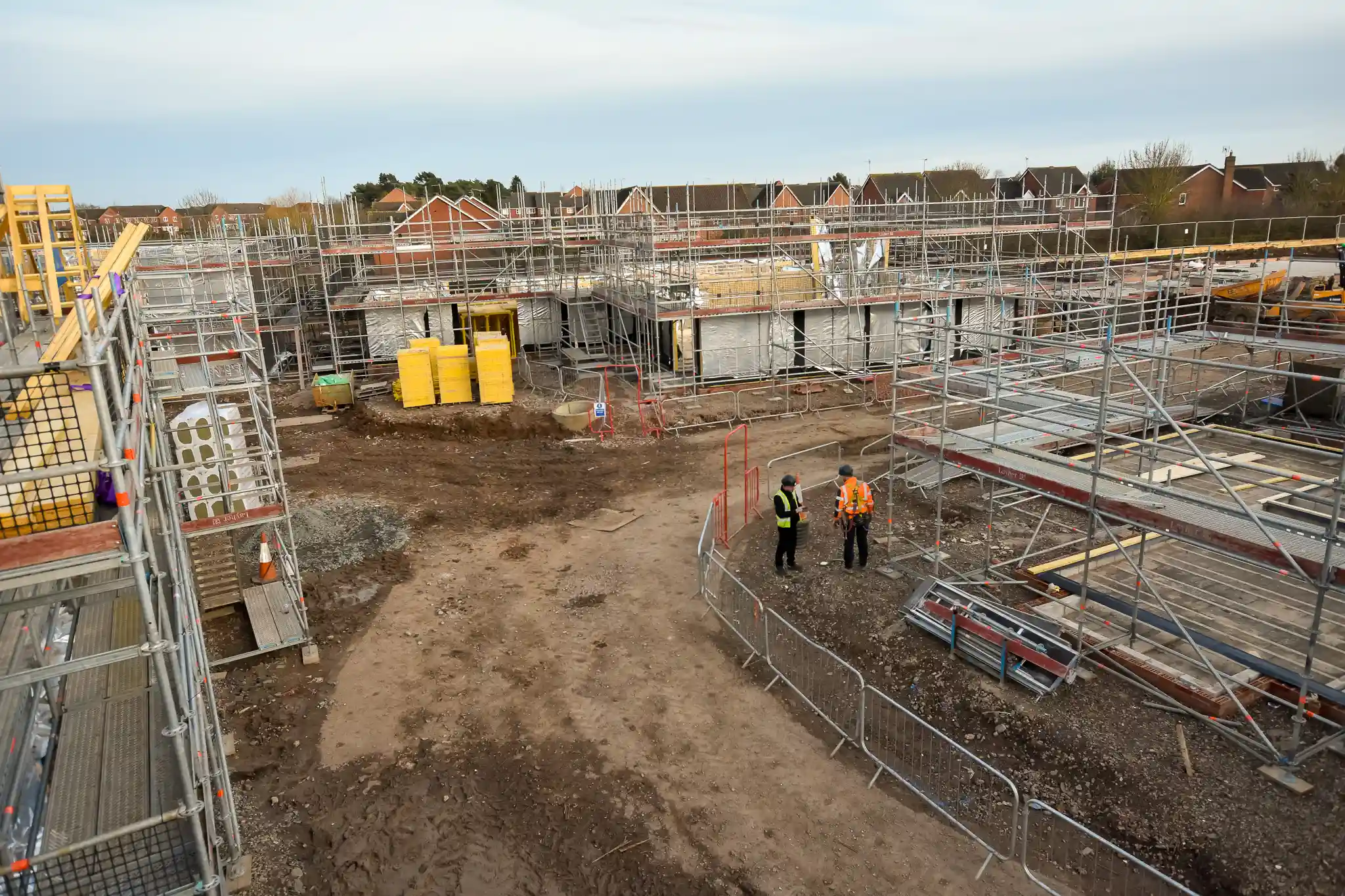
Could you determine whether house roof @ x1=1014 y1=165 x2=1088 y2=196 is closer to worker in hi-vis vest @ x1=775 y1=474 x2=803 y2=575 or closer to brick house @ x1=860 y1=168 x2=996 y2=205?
brick house @ x1=860 y1=168 x2=996 y2=205

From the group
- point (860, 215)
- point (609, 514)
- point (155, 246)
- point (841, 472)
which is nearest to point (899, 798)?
point (841, 472)

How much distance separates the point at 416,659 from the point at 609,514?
523 cm

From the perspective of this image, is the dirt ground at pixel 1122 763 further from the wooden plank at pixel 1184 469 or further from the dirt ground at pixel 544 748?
the wooden plank at pixel 1184 469

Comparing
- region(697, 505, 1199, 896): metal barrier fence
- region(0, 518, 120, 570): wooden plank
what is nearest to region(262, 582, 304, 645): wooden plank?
region(697, 505, 1199, 896): metal barrier fence

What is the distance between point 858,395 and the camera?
22172mm

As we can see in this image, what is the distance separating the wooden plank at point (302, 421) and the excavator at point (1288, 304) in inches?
823

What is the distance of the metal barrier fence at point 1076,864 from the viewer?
6.14 meters

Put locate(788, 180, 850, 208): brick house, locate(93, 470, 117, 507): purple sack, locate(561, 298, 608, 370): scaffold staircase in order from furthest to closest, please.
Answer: locate(788, 180, 850, 208): brick house < locate(561, 298, 608, 370): scaffold staircase < locate(93, 470, 117, 507): purple sack

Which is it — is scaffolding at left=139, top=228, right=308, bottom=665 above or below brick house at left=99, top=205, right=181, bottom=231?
below

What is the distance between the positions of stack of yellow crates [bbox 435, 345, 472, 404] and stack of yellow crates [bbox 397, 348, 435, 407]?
0.90 feet

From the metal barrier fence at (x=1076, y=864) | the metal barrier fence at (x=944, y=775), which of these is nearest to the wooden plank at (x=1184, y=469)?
the metal barrier fence at (x=944, y=775)

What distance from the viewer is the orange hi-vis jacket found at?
37.4 feet

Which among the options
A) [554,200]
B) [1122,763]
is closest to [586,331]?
[1122,763]

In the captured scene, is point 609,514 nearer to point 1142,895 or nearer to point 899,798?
point 899,798
